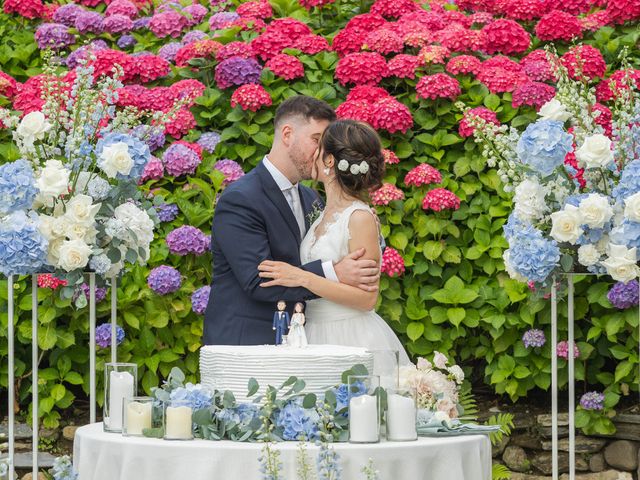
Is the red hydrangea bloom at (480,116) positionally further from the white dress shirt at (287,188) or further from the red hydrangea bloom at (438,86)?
the white dress shirt at (287,188)

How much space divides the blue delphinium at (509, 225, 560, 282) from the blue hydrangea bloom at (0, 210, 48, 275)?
148 centimetres

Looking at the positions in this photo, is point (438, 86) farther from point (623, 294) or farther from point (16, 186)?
point (16, 186)

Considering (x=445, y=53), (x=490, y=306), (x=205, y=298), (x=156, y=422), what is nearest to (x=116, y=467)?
(x=156, y=422)

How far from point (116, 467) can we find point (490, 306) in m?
2.70

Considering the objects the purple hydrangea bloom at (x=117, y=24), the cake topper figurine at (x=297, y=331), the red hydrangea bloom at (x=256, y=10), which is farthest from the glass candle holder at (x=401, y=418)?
the purple hydrangea bloom at (x=117, y=24)

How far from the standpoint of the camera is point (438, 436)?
277 cm

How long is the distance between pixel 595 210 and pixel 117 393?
1505mm

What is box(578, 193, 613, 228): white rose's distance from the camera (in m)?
3.31

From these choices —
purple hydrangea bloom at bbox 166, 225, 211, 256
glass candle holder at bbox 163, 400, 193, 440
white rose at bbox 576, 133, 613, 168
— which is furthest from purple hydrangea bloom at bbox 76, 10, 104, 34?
glass candle holder at bbox 163, 400, 193, 440

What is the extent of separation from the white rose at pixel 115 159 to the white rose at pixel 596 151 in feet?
4.65

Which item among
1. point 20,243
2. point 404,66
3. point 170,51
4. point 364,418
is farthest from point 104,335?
point 364,418

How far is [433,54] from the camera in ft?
17.6

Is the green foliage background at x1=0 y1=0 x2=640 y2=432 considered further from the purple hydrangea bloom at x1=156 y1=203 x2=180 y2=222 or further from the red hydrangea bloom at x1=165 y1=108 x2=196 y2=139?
the red hydrangea bloom at x1=165 y1=108 x2=196 y2=139

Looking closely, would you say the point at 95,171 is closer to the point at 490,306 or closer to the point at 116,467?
the point at 116,467
